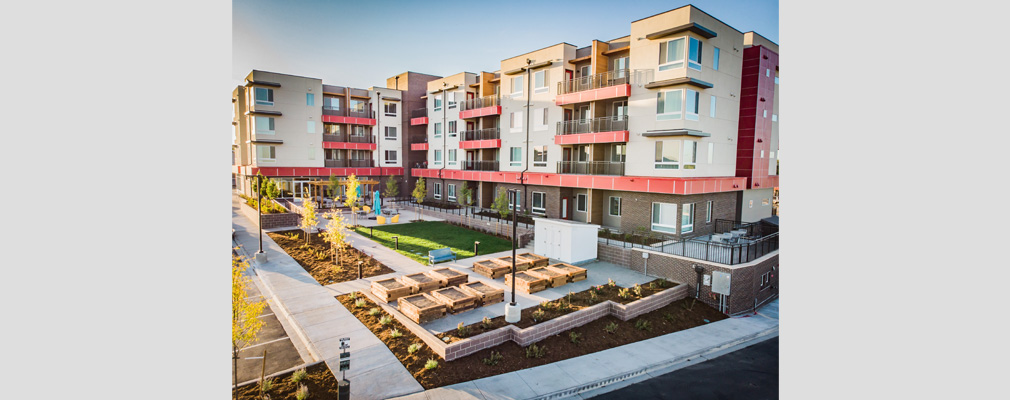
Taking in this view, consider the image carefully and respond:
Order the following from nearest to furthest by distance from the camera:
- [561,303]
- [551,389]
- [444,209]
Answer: [551,389], [561,303], [444,209]

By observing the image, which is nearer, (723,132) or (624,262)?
(624,262)

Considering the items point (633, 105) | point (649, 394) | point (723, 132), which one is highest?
point (633, 105)

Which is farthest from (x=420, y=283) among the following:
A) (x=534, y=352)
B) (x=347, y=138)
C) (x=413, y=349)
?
(x=347, y=138)

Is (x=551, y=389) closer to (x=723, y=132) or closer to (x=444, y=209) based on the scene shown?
(x=723, y=132)

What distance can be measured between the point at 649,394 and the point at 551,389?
1.91 meters

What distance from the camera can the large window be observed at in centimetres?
3384

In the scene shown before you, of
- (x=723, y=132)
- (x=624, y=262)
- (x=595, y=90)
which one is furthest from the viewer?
(x=595, y=90)

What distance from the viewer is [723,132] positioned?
20375mm

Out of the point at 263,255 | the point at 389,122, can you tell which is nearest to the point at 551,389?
the point at 263,255

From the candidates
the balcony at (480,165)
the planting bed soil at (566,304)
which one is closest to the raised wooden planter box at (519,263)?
the planting bed soil at (566,304)

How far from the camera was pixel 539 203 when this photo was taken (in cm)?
2638

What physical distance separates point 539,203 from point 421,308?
16269mm

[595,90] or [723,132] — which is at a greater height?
[595,90]

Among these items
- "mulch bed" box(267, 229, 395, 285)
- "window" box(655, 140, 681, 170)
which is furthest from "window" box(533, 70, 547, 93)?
"mulch bed" box(267, 229, 395, 285)
